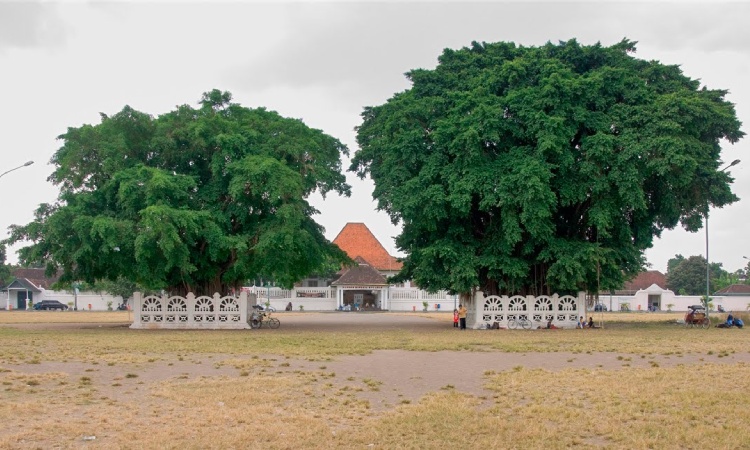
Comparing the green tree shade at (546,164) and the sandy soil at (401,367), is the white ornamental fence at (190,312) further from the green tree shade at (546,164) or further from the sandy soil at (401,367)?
the sandy soil at (401,367)

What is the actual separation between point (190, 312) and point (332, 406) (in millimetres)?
22309

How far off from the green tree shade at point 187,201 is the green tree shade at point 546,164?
13.5 ft

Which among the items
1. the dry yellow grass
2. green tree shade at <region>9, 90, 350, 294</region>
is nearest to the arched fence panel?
green tree shade at <region>9, 90, 350, 294</region>

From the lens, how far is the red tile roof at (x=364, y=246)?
74625 millimetres

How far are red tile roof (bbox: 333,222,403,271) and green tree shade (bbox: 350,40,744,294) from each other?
136 feet

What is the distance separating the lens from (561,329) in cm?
3048

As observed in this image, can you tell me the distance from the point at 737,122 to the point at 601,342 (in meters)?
13.8

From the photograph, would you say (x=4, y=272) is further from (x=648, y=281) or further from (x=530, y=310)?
(x=648, y=281)

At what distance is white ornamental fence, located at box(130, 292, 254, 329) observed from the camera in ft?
102

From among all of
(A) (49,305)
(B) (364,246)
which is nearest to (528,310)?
(B) (364,246)

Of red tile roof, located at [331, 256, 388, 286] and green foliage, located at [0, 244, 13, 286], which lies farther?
green foliage, located at [0, 244, 13, 286]

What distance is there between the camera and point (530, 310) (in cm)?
3152

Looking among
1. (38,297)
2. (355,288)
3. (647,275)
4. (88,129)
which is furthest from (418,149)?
(647,275)

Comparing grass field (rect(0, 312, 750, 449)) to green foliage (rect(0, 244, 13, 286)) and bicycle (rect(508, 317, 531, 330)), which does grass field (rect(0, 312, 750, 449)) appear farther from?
green foliage (rect(0, 244, 13, 286))
